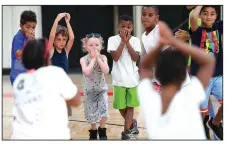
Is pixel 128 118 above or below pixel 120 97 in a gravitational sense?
below

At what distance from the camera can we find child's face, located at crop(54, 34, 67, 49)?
497 cm

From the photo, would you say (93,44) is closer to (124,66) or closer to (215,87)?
(124,66)

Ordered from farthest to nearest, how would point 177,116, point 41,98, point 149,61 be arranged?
point 41,98, point 149,61, point 177,116

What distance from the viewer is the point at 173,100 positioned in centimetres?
277

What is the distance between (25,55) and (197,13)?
1935mm

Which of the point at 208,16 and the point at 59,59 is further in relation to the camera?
the point at 59,59

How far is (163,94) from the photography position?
111 inches

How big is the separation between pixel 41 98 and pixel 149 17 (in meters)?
2.24

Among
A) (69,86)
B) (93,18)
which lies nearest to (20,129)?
(69,86)

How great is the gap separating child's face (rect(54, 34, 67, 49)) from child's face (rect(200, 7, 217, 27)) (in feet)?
4.58

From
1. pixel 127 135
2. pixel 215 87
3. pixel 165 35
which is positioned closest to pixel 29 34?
pixel 127 135

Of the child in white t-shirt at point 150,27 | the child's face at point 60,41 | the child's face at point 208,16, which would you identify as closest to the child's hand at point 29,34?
the child's face at point 60,41

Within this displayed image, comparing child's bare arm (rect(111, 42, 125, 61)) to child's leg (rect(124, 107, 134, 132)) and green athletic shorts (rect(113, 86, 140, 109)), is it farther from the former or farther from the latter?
child's leg (rect(124, 107, 134, 132))
